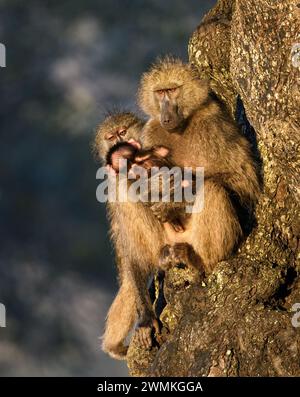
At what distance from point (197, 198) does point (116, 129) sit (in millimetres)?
1398

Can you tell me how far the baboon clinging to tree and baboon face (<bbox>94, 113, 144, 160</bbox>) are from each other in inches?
23.2

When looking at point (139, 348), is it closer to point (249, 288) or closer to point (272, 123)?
point (249, 288)

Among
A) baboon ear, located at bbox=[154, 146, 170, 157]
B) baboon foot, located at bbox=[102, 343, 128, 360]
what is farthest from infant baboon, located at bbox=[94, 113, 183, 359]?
baboon foot, located at bbox=[102, 343, 128, 360]

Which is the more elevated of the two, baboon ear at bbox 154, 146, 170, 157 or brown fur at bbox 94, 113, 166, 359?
baboon ear at bbox 154, 146, 170, 157

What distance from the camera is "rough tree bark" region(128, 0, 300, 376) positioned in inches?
155

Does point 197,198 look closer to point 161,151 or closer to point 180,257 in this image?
point 180,257

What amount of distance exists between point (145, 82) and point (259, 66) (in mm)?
1202

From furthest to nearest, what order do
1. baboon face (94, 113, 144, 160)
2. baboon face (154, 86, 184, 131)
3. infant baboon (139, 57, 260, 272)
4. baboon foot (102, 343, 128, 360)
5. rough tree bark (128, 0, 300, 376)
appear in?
1. baboon face (94, 113, 144, 160)
2. baboon foot (102, 343, 128, 360)
3. baboon face (154, 86, 184, 131)
4. infant baboon (139, 57, 260, 272)
5. rough tree bark (128, 0, 300, 376)

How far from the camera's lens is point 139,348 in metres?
4.86

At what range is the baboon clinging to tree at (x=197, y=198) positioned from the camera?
14.7ft

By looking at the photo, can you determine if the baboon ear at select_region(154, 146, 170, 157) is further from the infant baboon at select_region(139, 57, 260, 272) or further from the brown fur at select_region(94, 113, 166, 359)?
the brown fur at select_region(94, 113, 166, 359)

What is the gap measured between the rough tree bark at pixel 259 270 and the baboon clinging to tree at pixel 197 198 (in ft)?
0.36

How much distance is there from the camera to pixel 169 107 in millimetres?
4902

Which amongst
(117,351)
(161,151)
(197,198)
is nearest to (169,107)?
(161,151)
